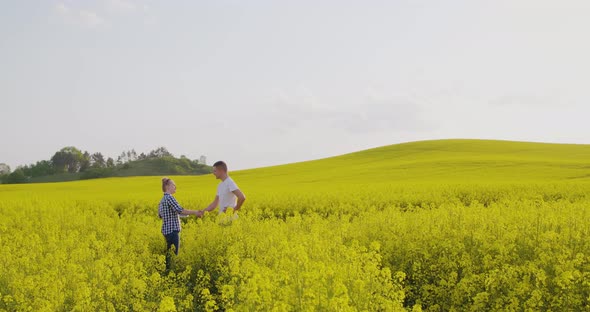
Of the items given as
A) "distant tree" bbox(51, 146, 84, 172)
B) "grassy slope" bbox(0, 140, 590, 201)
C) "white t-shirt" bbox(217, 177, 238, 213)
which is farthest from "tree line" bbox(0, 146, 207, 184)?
"white t-shirt" bbox(217, 177, 238, 213)

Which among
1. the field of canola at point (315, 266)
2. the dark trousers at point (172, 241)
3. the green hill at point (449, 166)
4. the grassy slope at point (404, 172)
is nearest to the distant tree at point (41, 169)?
the grassy slope at point (404, 172)

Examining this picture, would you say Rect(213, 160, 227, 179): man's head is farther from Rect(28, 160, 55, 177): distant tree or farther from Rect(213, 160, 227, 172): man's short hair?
Rect(28, 160, 55, 177): distant tree

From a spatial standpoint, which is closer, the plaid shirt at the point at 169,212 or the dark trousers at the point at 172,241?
the plaid shirt at the point at 169,212

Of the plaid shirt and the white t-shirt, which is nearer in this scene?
the plaid shirt

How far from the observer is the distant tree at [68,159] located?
120m

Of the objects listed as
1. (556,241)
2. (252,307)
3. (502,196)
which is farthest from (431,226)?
(502,196)

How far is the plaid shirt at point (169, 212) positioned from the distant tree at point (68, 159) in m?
122

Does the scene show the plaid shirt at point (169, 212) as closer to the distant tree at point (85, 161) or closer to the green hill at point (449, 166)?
the green hill at point (449, 166)

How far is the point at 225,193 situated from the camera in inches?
376

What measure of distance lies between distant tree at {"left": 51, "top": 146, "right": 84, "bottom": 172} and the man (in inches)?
4779

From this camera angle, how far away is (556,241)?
771cm

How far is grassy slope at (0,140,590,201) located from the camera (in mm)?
28281

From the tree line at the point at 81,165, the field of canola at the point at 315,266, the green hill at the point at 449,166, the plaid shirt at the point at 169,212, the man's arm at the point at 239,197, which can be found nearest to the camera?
the field of canola at the point at 315,266

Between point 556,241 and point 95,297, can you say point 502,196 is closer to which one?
point 556,241
